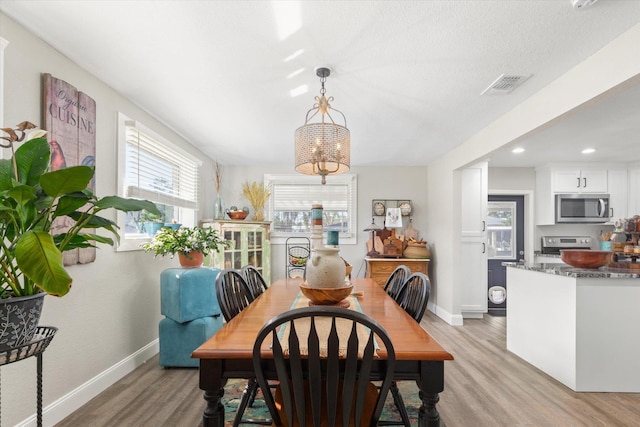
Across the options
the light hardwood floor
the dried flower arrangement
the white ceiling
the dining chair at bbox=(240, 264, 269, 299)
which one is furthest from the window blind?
the light hardwood floor

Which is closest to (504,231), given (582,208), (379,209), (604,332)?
(582,208)

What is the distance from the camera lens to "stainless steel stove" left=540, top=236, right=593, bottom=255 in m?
5.36

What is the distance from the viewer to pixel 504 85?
2.49 meters

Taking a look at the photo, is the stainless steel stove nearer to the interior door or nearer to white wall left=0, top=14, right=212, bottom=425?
the interior door

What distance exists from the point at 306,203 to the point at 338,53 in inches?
138

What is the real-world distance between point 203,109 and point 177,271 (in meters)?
1.47

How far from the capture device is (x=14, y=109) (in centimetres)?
181

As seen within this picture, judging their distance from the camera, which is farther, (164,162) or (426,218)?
(426,218)

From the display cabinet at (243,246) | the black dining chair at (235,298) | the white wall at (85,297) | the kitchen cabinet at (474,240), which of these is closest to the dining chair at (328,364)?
the black dining chair at (235,298)

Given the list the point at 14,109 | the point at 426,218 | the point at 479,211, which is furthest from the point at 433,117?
the point at 14,109

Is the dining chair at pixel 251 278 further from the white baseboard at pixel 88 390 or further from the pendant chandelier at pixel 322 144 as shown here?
the white baseboard at pixel 88 390

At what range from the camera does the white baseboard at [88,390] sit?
2.00 meters

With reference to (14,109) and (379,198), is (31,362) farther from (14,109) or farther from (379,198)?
(379,198)

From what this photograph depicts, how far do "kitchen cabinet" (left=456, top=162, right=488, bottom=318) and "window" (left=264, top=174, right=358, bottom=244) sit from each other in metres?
1.64
